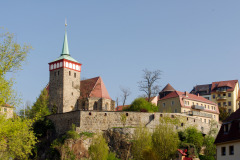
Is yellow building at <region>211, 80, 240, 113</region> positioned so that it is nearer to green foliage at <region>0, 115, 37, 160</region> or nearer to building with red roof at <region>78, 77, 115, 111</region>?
building with red roof at <region>78, 77, 115, 111</region>

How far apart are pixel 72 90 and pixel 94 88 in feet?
12.8

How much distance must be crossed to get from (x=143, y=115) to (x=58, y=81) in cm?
2132

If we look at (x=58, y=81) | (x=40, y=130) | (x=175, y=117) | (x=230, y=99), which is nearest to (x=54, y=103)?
(x=58, y=81)

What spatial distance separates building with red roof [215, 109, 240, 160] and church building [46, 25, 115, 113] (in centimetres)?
3749

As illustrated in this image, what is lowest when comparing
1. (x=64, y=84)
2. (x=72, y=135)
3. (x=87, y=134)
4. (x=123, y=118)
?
(x=72, y=135)

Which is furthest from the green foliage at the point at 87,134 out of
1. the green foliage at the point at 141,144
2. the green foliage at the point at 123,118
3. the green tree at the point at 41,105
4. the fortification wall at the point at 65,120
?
the green tree at the point at 41,105

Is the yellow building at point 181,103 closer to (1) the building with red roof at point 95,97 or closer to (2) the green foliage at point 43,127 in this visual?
(1) the building with red roof at point 95,97

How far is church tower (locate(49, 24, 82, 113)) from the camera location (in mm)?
67938

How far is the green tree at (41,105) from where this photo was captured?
63.1 metres

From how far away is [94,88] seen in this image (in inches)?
2768

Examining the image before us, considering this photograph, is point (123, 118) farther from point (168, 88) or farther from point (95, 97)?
point (168, 88)

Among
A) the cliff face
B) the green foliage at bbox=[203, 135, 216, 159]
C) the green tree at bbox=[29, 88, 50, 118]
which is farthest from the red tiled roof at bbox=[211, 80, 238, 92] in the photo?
the cliff face

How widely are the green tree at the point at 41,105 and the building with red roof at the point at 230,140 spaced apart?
36061 millimetres

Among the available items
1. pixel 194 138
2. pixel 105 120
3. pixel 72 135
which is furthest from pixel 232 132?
pixel 105 120
